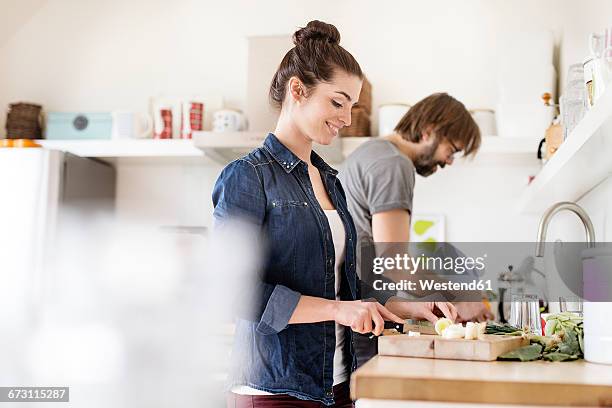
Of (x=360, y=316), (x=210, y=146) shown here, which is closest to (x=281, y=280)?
(x=360, y=316)

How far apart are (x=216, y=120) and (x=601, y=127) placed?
198 centimetres

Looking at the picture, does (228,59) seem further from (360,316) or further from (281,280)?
(360,316)

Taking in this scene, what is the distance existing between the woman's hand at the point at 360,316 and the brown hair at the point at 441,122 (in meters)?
0.93

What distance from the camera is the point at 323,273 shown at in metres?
1.24

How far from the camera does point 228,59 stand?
10.9 feet

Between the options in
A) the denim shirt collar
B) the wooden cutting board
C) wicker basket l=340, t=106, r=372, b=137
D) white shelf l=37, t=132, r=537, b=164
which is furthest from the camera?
wicker basket l=340, t=106, r=372, b=137

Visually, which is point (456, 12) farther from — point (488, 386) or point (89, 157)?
point (488, 386)

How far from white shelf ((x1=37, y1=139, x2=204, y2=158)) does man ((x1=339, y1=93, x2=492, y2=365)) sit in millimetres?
1225

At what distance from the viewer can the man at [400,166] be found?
177 cm

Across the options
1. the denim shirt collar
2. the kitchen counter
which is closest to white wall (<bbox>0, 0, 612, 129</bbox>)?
the denim shirt collar

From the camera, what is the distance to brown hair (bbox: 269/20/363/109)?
1.32 m

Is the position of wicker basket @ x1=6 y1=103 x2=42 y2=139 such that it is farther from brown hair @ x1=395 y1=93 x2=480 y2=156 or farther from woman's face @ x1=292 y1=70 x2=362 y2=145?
woman's face @ x1=292 y1=70 x2=362 y2=145

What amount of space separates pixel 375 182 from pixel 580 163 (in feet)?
1.50

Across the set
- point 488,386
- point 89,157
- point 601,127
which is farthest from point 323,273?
point 89,157
